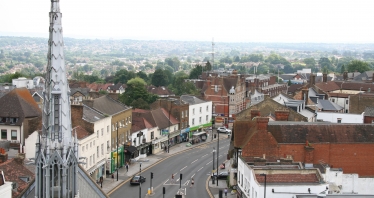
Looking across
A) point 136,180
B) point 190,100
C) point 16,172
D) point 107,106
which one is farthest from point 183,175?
point 190,100

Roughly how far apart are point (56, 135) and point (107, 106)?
47.1m

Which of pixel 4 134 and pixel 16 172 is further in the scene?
pixel 4 134

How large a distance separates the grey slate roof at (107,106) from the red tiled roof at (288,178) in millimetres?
27103

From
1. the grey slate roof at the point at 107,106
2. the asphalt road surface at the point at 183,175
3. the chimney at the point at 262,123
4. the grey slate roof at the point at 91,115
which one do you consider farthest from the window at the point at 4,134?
the chimney at the point at 262,123

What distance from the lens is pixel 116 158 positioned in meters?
66.2

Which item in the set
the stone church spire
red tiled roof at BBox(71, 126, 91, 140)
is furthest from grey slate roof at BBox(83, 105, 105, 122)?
the stone church spire

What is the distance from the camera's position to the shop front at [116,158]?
65.0m

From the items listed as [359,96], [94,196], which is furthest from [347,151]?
[359,96]

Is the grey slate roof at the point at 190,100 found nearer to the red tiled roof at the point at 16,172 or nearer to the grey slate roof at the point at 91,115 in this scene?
the grey slate roof at the point at 91,115

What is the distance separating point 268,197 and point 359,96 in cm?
5523

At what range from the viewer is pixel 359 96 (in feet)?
302

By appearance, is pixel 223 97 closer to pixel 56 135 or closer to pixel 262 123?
pixel 262 123

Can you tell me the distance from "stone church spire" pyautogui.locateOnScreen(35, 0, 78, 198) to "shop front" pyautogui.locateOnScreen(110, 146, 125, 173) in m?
43.0

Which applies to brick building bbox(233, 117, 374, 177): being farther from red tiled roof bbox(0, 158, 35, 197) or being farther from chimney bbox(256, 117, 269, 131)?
red tiled roof bbox(0, 158, 35, 197)
